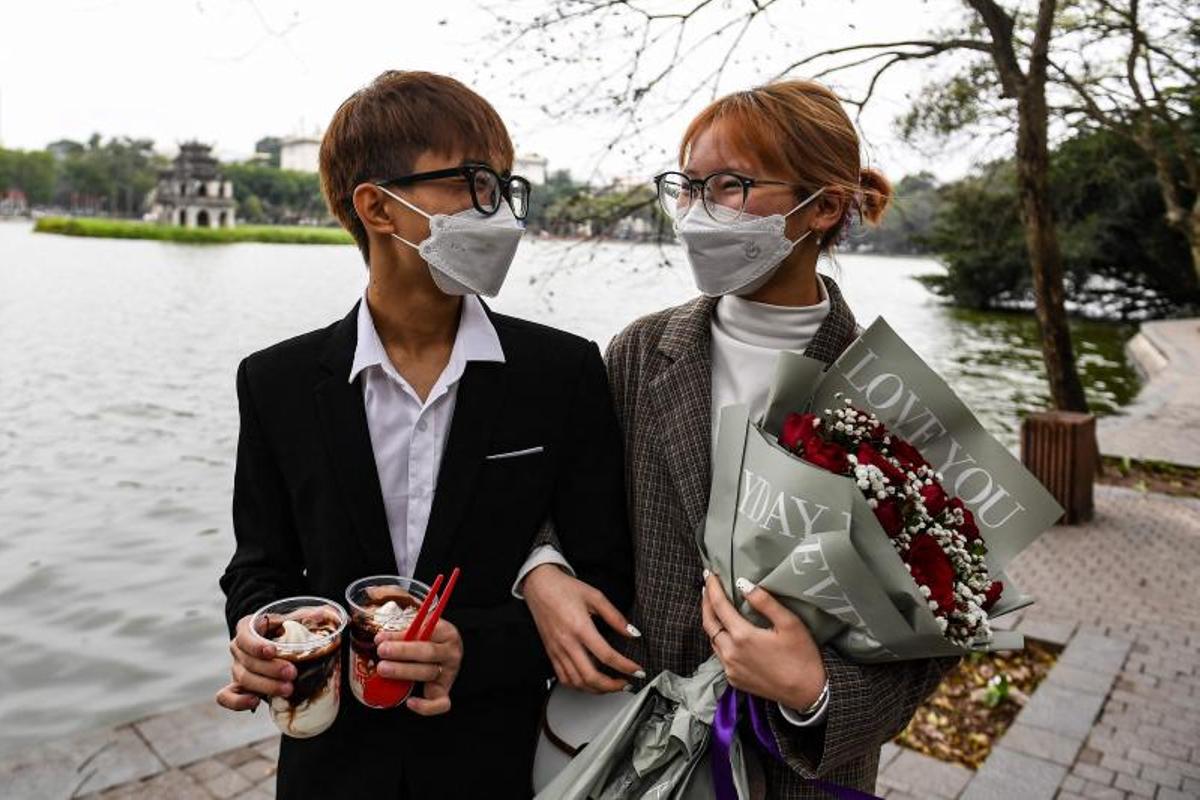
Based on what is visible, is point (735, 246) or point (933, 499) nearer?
point (933, 499)

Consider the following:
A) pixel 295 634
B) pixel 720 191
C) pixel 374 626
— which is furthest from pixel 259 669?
pixel 720 191

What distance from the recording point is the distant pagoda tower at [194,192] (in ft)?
282

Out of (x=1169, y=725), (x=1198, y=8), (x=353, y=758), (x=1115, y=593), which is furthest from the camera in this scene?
(x=1198, y=8)

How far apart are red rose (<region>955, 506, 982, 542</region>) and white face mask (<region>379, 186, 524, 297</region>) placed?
0.95 m

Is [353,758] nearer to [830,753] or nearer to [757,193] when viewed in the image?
[830,753]

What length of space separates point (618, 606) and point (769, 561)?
44cm

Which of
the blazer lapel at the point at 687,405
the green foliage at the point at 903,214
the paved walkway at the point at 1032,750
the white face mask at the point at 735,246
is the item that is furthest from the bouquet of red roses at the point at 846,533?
the paved walkway at the point at 1032,750

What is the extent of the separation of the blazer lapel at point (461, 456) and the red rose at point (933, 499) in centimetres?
75

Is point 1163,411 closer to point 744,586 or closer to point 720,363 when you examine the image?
point 720,363

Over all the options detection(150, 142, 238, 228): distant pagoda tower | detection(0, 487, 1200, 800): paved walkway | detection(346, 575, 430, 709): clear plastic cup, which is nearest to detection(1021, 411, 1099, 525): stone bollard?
detection(0, 487, 1200, 800): paved walkway

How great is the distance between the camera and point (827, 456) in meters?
1.50

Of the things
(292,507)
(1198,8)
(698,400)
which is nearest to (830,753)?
(698,400)

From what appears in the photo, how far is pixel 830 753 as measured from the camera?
4.98ft

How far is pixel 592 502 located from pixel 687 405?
0.26 m
